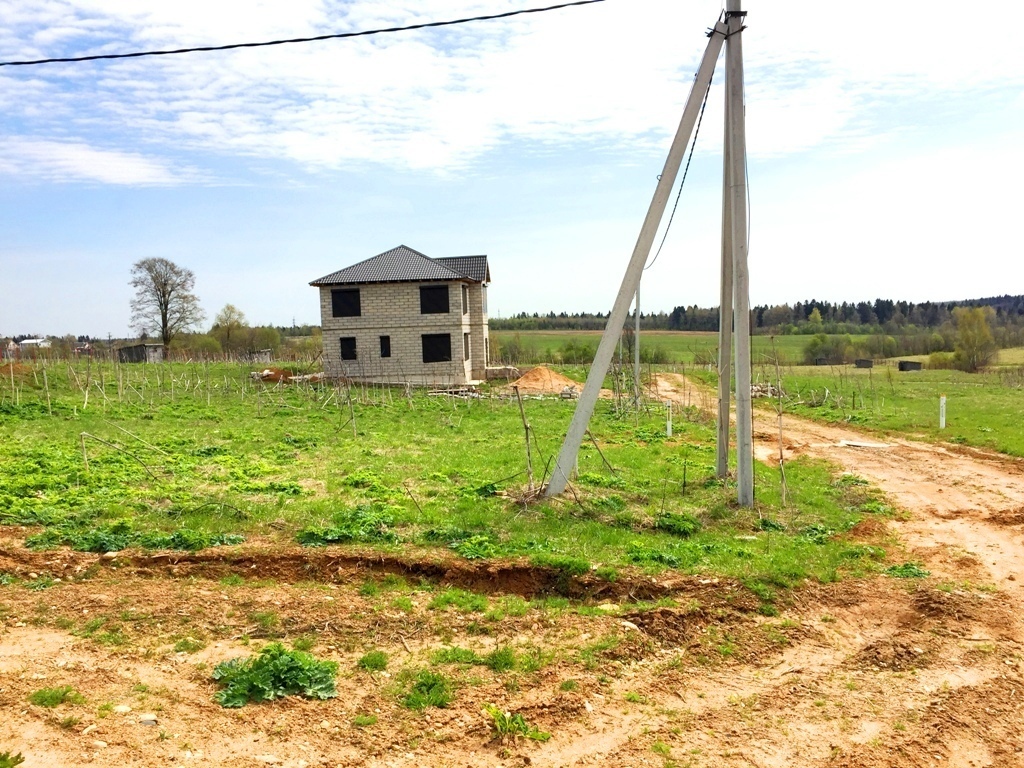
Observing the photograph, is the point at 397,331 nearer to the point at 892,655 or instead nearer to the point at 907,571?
the point at 907,571

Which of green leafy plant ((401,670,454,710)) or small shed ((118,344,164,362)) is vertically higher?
small shed ((118,344,164,362))

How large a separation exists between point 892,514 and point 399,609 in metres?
8.33

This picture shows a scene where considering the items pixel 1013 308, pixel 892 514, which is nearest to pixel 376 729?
pixel 892 514

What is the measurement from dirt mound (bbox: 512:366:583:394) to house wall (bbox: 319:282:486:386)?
3.28 m

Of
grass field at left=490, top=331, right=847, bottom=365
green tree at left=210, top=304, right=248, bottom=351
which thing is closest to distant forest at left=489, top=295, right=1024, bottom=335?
grass field at left=490, top=331, right=847, bottom=365

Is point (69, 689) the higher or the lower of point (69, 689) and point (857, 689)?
the higher

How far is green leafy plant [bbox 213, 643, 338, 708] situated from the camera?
17.8 feet

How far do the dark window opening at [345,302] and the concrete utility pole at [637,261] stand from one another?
26461mm

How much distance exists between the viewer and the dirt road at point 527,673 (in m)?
4.86

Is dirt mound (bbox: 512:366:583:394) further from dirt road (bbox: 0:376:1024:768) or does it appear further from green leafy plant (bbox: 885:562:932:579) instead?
dirt road (bbox: 0:376:1024:768)

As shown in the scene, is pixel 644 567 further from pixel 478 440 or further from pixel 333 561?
pixel 478 440

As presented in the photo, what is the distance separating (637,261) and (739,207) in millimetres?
1662

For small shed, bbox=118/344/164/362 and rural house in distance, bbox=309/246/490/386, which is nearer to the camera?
rural house in distance, bbox=309/246/490/386

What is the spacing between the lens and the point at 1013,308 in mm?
120062
